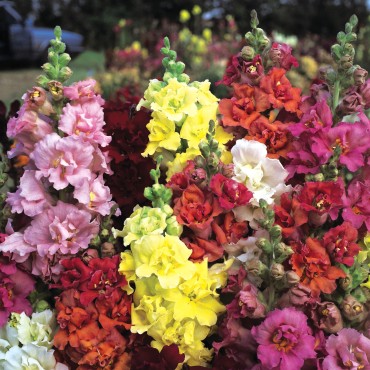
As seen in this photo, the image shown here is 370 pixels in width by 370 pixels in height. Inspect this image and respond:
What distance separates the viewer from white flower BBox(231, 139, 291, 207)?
193 centimetres

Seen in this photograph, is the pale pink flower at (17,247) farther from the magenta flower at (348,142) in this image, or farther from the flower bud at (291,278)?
the magenta flower at (348,142)

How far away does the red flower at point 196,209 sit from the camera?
1.87 m

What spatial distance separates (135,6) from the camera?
23172mm

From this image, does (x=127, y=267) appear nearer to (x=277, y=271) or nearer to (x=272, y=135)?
(x=277, y=271)

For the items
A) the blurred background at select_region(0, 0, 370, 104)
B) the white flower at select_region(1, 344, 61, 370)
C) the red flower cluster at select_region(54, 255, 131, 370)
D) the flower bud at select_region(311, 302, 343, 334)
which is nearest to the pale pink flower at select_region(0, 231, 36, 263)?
the red flower cluster at select_region(54, 255, 131, 370)

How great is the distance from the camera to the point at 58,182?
1892mm

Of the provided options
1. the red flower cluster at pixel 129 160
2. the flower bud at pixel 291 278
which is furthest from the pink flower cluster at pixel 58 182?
the flower bud at pixel 291 278

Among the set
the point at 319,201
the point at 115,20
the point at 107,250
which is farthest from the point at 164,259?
the point at 115,20

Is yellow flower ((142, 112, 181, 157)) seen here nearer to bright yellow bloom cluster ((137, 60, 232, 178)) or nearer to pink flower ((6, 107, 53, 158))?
bright yellow bloom cluster ((137, 60, 232, 178))

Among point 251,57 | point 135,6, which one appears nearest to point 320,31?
point 135,6

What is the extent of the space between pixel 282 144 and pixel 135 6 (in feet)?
72.2

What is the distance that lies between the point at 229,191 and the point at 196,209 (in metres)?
0.10

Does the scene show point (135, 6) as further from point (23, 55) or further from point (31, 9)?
point (23, 55)

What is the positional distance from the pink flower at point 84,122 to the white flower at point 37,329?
0.51 meters
